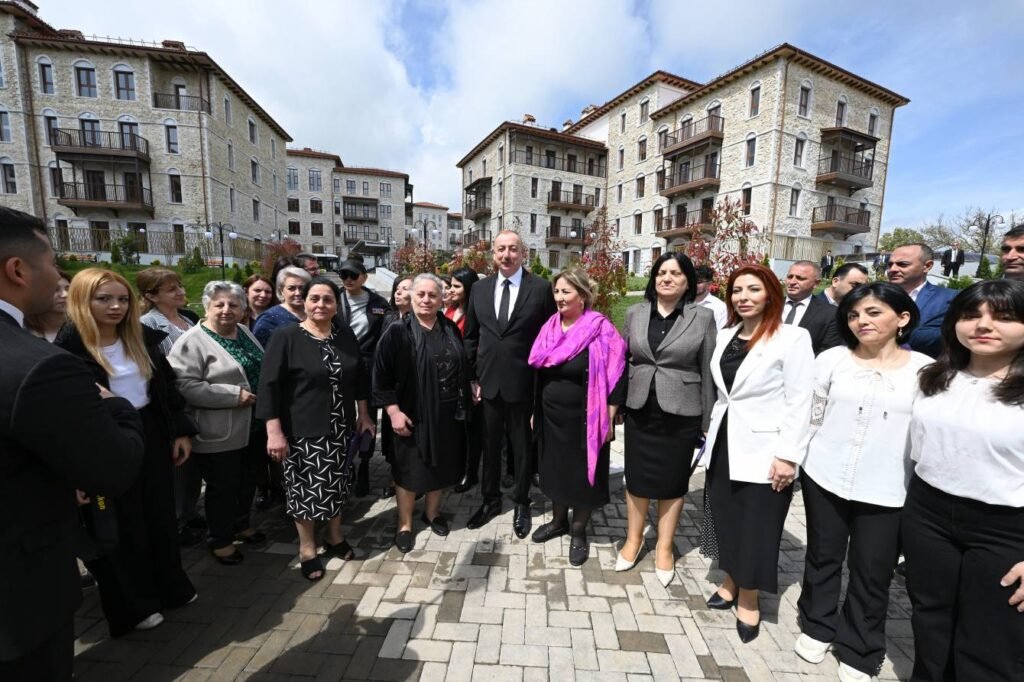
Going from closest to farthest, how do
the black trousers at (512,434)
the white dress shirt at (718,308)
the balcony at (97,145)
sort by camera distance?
the black trousers at (512,434) < the white dress shirt at (718,308) < the balcony at (97,145)

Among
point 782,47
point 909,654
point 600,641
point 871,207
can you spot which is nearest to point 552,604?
point 600,641

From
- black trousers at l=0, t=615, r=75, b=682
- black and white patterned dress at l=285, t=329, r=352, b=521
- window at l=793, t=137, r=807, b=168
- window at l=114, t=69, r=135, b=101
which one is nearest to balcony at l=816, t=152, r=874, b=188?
window at l=793, t=137, r=807, b=168

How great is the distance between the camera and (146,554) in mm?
2666

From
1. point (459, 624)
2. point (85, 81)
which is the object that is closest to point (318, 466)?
point (459, 624)

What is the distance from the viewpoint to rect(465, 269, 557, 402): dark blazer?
363cm

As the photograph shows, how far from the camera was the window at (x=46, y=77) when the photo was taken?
25.7 m

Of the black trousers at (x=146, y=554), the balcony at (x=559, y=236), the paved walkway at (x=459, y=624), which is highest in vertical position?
the balcony at (x=559, y=236)

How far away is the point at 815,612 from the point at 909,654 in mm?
612

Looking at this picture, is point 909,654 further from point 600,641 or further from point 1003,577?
point 600,641

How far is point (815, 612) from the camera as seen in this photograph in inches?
100

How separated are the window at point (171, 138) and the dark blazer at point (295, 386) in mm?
33794

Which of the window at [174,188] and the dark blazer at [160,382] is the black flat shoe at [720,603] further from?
the window at [174,188]

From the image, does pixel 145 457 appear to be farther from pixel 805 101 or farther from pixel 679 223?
pixel 805 101

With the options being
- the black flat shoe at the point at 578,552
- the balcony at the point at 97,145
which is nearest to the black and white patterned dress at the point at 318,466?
the black flat shoe at the point at 578,552
